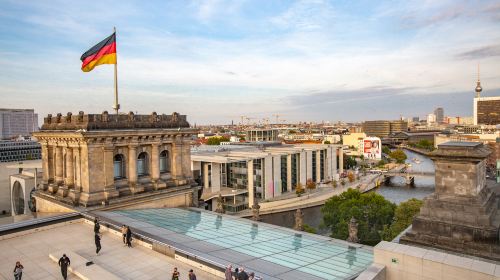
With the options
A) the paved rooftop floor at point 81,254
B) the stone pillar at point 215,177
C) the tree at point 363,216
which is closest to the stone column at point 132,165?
the paved rooftop floor at point 81,254

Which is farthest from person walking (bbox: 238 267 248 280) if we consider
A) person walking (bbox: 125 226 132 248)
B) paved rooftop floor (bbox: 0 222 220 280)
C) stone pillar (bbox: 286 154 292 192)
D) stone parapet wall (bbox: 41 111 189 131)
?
stone pillar (bbox: 286 154 292 192)

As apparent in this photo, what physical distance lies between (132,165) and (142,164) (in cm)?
176

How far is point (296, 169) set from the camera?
10456cm

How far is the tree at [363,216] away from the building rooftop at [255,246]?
1226 inches

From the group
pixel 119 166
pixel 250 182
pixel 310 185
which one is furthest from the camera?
pixel 310 185

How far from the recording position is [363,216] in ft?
174

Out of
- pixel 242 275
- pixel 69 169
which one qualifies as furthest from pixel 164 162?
pixel 242 275

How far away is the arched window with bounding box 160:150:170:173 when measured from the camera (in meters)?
29.1

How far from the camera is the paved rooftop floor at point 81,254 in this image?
15.9 metres

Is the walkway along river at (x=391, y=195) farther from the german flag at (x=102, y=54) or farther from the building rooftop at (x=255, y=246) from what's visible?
the german flag at (x=102, y=54)

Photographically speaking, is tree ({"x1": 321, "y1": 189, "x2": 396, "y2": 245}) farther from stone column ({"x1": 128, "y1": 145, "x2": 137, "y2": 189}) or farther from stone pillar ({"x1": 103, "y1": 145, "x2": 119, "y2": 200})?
stone pillar ({"x1": 103, "y1": 145, "x2": 119, "y2": 200})

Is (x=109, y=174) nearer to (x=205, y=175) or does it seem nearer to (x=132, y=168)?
(x=132, y=168)

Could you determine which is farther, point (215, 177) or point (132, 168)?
point (215, 177)

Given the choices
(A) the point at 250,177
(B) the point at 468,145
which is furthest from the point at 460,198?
(A) the point at 250,177
